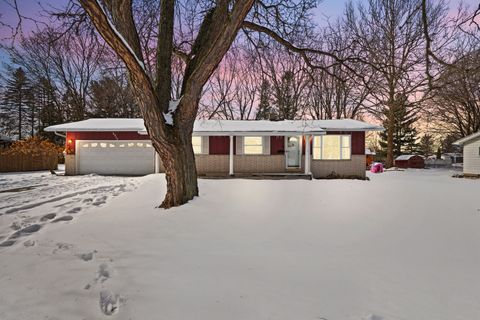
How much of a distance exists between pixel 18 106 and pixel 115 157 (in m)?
25.1

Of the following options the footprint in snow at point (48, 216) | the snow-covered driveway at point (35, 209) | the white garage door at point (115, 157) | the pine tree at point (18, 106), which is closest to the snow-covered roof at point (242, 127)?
the white garage door at point (115, 157)

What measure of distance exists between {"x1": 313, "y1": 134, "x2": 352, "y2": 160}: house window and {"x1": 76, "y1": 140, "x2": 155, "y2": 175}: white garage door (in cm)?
964

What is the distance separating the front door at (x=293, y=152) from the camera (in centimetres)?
1480

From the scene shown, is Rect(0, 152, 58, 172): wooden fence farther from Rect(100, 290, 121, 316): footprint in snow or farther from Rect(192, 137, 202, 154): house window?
Rect(100, 290, 121, 316): footprint in snow

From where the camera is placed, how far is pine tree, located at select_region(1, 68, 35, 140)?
92.7 ft

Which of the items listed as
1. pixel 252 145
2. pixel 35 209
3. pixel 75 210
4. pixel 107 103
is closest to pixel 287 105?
pixel 252 145

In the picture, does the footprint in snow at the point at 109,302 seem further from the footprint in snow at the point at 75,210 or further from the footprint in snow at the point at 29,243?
the footprint in snow at the point at 75,210

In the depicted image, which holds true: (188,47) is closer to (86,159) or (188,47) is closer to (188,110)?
(188,110)

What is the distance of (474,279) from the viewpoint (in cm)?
266

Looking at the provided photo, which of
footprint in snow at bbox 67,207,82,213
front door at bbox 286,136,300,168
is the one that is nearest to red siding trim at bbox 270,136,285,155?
front door at bbox 286,136,300,168

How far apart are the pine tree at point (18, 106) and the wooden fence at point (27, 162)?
1515 cm

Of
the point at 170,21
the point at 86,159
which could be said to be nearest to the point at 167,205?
the point at 170,21

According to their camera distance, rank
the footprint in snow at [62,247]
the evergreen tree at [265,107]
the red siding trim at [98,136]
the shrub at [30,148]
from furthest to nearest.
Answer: the evergreen tree at [265,107], the shrub at [30,148], the red siding trim at [98,136], the footprint in snow at [62,247]

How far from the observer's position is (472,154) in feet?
54.7
